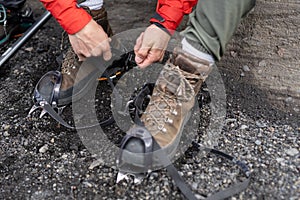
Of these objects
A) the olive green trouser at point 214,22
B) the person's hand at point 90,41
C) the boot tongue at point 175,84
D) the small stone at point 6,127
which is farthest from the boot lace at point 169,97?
the small stone at point 6,127

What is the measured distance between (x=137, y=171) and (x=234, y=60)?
2.31 ft

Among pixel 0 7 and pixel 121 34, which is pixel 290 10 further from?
pixel 0 7

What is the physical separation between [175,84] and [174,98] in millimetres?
47

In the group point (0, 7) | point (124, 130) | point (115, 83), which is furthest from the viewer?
point (0, 7)

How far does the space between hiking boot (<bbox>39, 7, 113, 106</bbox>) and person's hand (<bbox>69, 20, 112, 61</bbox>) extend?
11 centimetres

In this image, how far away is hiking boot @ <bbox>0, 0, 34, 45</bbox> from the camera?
205 cm

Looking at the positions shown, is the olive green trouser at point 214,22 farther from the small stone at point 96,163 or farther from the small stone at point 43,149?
the small stone at point 43,149

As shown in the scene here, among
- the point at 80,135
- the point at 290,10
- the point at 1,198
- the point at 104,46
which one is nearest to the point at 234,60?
the point at 290,10

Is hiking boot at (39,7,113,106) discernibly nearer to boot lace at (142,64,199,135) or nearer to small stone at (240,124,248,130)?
boot lace at (142,64,199,135)

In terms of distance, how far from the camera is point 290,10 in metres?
1.59

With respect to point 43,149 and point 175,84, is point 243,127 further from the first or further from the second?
point 43,149

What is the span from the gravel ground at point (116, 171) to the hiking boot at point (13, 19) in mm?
434

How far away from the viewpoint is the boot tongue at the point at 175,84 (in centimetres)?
138

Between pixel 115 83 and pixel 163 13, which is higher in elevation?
pixel 163 13
